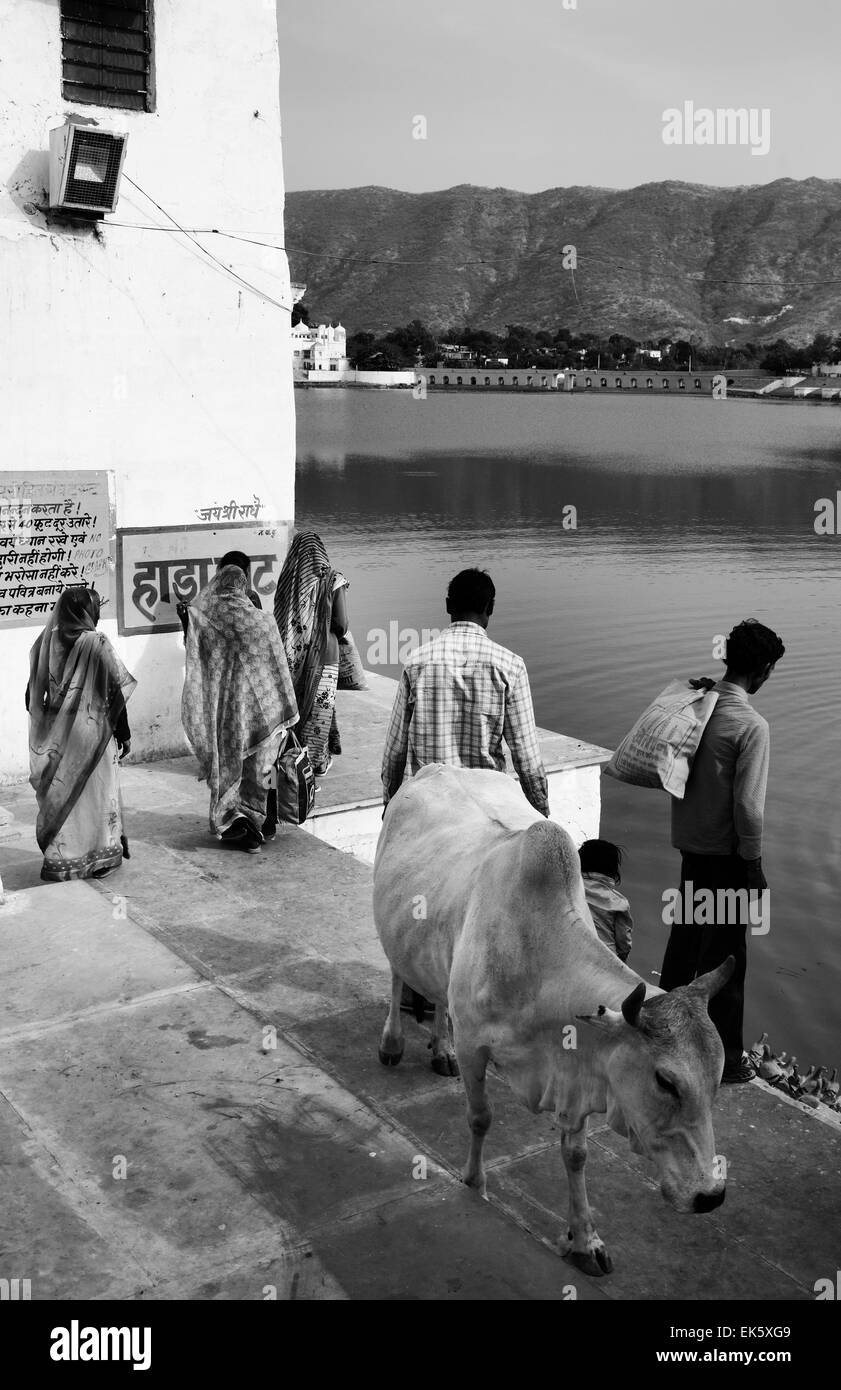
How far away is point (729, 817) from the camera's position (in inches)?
188

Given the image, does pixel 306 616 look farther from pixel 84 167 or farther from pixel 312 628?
pixel 84 167

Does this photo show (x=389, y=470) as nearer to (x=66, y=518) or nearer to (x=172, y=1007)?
(x=66, y=518)

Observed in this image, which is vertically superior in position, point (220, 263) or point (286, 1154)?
point (220, 263)

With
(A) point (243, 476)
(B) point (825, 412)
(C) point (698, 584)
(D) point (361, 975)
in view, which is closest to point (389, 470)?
(C) point (698, 584)

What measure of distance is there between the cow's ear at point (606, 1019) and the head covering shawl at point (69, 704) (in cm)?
389

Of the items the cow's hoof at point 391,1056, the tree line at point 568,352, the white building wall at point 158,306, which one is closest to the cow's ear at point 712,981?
the cow's hoof at point 391,1056

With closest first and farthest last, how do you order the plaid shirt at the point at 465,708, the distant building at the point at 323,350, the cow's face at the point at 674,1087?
the cow's face at the point at 674,1087 → the plaid shirt at the point at 465,708 → the distant building at the point at 323,350

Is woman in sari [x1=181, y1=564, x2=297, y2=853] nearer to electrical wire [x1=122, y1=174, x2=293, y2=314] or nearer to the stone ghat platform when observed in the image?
the stone ghat platform

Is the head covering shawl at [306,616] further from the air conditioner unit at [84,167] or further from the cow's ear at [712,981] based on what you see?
the cow's ear at [712,981]

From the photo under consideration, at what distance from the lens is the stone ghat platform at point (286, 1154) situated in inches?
140

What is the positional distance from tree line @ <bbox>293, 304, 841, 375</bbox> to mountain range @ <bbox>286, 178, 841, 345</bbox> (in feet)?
18.2

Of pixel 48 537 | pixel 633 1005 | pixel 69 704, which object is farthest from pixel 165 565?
pixel 633 1005

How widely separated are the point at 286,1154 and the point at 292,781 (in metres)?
3.36

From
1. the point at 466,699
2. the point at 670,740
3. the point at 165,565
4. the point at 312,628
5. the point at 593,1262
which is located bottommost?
the point at 593,1262
